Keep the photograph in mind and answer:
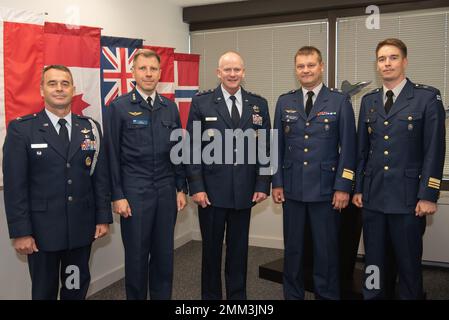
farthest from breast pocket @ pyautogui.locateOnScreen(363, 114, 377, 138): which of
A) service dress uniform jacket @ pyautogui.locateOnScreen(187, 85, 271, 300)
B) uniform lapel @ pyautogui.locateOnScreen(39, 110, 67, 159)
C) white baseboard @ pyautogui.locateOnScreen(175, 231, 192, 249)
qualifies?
white baseboard @ pyautogui.locateOnScreen(175, 231, 192, 249)

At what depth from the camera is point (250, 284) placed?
376 centimetres

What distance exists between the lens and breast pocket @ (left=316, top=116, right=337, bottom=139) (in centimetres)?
278

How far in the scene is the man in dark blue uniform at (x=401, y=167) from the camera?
8.40 ft

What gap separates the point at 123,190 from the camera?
265cm

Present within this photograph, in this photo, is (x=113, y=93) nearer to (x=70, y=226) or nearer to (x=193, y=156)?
(x=193, y=156)

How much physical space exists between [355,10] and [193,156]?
254 centimetres

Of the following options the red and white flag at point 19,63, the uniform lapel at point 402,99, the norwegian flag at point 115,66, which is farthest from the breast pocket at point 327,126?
the red and white flag at point 19,63

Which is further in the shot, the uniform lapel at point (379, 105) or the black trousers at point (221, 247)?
the black trousers at point (221, 247)

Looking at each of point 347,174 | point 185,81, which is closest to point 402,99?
point 347,174

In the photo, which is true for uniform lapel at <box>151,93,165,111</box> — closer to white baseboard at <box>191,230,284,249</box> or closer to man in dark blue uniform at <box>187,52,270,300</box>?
man in dark blue uniform at <box>187,52,270,300</box>

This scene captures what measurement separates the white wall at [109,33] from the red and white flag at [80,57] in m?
0.19

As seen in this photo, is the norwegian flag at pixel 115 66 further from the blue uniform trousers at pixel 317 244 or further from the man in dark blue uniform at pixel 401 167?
the man in dark blue uniform at pixel 401 167

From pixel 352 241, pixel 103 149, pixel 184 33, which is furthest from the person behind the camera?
pixel 184 33

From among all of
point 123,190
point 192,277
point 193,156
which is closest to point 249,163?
point 193,156
